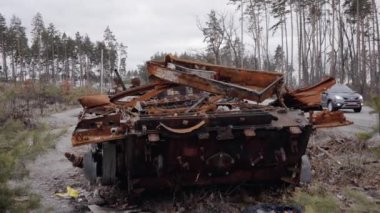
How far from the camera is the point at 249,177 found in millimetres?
6391

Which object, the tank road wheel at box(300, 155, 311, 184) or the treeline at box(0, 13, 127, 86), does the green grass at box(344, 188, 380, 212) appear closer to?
the tank road wheel at box(300, 155, 311, 184)

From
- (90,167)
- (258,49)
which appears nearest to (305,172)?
(90,167)

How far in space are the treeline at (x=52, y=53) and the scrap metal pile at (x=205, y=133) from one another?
63543mm

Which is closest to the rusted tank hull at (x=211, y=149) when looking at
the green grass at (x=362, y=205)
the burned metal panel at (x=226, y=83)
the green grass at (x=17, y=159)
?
the burned metal panel at (x=226, y=83)

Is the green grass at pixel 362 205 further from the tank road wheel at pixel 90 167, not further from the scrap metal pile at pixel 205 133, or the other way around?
the tank road wheel at pixel 90 167

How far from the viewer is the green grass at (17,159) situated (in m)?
4.37

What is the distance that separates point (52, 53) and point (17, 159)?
73.8 metres

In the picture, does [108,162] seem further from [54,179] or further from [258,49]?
[258,49]

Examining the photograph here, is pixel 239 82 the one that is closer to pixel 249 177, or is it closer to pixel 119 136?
pixel 249 177

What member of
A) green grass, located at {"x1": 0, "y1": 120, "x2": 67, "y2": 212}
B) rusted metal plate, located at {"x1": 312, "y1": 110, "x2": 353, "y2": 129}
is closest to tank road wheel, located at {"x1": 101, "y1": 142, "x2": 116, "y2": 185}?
green grass, located at {"x1": 0, "y1": 120, "x2": 67, "y2": 212}

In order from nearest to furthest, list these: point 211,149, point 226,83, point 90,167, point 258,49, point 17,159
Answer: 1. point 17,159
2. point 211,149
3. point 226,83
4. point 90,167
5. point 258,49

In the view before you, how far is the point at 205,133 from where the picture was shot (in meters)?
5.59

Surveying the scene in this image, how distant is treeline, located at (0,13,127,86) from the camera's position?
70.6 m

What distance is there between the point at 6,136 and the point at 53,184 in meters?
3.48
